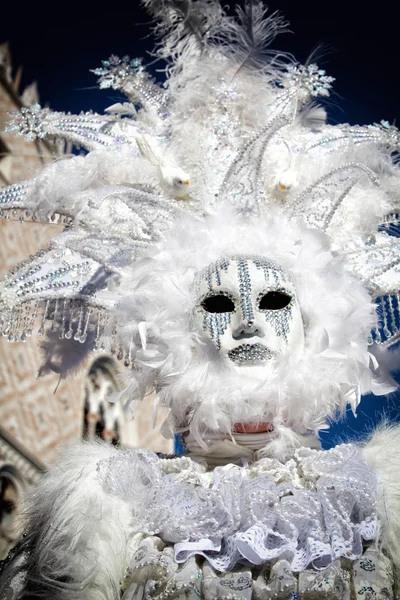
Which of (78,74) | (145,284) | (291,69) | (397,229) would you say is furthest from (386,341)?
(78,74)

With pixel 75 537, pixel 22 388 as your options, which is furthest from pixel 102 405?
pixel 75 537

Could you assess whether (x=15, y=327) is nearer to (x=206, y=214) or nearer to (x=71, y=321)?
(x=71, y=321)

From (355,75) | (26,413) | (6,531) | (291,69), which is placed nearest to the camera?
(291,69)

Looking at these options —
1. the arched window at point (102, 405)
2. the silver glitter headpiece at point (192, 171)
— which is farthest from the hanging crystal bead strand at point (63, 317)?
the arched window at point (102, 405)

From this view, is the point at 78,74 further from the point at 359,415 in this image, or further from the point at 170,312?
the point at 359,415

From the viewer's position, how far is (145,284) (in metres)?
1.34

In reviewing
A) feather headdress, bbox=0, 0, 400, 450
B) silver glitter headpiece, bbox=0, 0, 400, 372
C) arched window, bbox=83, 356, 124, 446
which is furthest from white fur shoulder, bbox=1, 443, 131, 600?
arched window, bbox=83, 356, 124, 446

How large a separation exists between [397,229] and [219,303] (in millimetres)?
624

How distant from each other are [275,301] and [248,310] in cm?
9

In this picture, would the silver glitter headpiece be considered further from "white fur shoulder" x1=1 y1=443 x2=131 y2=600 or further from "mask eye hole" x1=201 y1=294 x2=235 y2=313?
"white fur shoulder" x1=1 y1=443 x2=131 y2=600

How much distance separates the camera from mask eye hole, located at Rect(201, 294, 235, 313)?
128 centimetres

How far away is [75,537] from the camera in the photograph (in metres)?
1.07

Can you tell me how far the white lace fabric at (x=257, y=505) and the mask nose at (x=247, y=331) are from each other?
22 cm

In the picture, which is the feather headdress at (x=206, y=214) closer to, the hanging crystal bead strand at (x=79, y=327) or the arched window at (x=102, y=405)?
the hanging crystal bead strand at (x=79, y=327)
